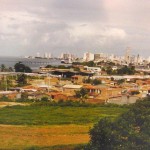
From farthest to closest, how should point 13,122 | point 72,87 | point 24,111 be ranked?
1. point 72,87
2. point 24,111
3. point 13,122

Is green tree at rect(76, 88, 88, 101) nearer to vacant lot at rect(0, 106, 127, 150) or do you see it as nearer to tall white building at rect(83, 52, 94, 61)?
vacant lot at rect(0, 106, 127, 150)

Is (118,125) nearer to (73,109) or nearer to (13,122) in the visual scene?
(13,122)

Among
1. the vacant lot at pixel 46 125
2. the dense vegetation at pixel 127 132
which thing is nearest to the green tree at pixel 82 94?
the vacant lot at pixel 46 125

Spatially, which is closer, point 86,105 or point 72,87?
point 86,105

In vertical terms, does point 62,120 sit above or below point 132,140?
below

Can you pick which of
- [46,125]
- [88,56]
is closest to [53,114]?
[46,125]

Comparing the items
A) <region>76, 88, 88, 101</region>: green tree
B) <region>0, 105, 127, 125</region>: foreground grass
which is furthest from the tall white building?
<region>0, 105, 127, 125</region>: foreground grass

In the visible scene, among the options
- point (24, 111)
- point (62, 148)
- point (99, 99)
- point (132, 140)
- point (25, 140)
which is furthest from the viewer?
point (99, 99)

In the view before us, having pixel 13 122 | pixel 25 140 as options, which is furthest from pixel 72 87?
pixel 25 140
